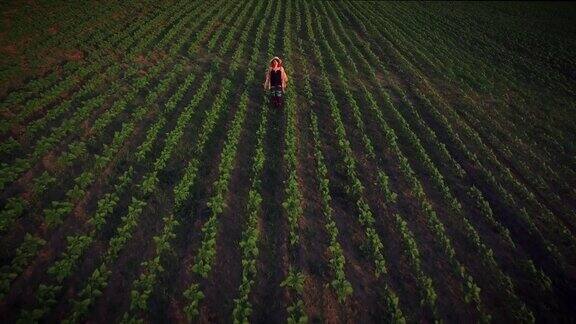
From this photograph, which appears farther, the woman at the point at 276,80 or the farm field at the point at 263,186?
the woman at the point at 276,80

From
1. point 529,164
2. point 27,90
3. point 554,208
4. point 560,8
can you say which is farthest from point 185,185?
point 560,8

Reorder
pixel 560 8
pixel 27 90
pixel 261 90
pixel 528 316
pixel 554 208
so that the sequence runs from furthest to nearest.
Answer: pixel 560 8 < pixel 261 90 < pixel 27 90 < pixel 554 208 < pixel 528 316

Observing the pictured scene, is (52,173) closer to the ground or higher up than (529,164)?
higher up

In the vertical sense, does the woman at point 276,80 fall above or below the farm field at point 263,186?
above

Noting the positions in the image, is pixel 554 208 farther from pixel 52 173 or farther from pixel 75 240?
pixel 52 173

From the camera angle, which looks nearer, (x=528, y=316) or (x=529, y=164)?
(x=528, y=316)
